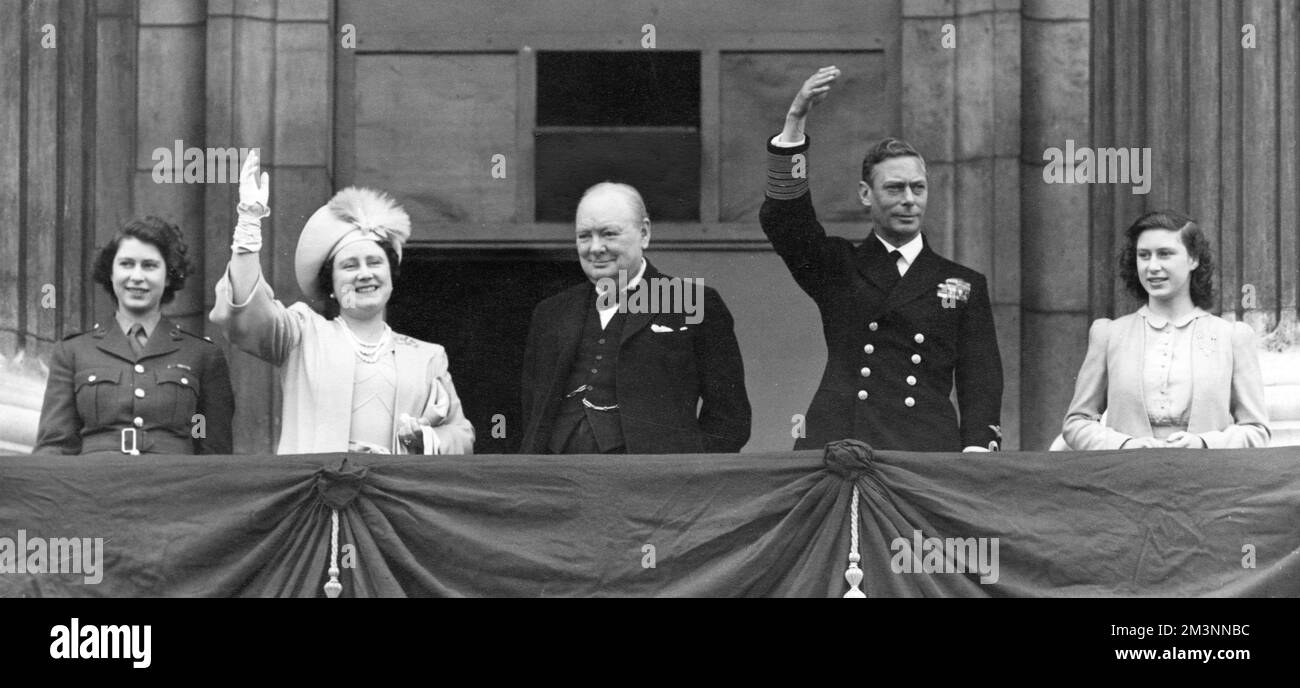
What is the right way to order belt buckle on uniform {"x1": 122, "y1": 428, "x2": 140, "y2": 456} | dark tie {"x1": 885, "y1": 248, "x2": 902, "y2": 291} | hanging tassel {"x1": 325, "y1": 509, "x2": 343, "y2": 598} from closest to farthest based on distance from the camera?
hanging tassel {"x1": 325, "y1": 509, "x2": 343, "y2": 598}, belt buckle on uniform {"x1": 122, "y1": 428, "x2": 140, "y2": 456}, dark tie {"x1": 885, "y1": 248, "x2": 902, "y2": 291}

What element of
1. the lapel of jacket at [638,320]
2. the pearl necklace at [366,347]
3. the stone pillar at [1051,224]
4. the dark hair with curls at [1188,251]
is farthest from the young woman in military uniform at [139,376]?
the stone pillar at [1051,224]

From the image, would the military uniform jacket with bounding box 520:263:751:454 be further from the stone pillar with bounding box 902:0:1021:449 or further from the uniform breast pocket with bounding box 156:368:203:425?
the stone pillar with bounding box 902:0:1021:449

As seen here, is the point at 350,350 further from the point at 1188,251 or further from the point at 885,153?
the point at 1188,251

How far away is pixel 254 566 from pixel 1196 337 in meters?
4.60

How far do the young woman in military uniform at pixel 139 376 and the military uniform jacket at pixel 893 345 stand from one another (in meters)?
2.86

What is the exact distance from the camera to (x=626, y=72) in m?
18.3

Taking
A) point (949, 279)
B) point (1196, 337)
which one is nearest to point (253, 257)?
point (949, 279)

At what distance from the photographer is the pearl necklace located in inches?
578

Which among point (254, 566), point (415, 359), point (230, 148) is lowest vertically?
point (254, 566)

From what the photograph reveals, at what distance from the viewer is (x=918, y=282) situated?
587 inches

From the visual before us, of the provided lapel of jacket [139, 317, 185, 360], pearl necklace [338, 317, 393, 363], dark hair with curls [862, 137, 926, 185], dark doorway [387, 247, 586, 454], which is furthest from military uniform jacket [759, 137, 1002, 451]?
dark doorway [387, 247, 586, 454]

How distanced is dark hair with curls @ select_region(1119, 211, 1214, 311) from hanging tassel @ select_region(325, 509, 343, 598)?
4046 mm

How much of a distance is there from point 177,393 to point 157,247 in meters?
0.72

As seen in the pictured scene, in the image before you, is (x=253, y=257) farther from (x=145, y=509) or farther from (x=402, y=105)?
(x=402, y=105)
